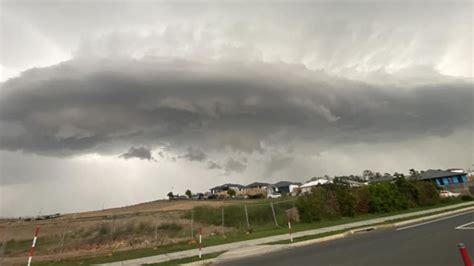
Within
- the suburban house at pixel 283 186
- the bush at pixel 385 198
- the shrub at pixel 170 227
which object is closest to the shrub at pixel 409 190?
the bush at pixel 385 198

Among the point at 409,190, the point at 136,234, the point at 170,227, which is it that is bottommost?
the point at 136,234

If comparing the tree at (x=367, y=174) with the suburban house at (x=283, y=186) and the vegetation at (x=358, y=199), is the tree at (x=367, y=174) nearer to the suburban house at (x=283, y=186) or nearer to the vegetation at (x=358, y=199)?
→ the suburban house at (x=283, y=186)

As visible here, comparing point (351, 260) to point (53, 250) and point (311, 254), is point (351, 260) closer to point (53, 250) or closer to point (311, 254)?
point (311, 254)

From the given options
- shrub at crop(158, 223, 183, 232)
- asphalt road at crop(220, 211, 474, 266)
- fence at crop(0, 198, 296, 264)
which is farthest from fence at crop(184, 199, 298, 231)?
asphalt road at crop(220, 211, 474, 266)

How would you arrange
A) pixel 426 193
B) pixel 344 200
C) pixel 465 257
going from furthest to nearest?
pixel 426 193 < pixel 344 200 < pixel 465 257

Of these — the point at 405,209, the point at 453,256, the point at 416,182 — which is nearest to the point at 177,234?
the point at 453,256

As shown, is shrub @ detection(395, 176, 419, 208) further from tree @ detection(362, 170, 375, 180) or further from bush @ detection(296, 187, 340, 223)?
tree @ detection(362, 170, 375, 180)

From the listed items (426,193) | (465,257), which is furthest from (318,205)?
(465,257)

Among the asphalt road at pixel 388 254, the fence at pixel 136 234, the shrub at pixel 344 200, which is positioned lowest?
the asphalt road at pixel 388 254

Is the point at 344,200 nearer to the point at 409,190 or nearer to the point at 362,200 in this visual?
the point at 362,200

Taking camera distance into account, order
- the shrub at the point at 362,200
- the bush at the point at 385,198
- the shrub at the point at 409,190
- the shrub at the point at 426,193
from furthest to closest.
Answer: the shrub at the point at 426,193, the shrub at the point at 409,190, the bush at the point at 385,198, the shrub at the point at 362,200

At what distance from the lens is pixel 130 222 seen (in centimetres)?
2834

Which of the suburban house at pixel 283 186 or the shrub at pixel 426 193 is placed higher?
the suburban house at pixel 283 186

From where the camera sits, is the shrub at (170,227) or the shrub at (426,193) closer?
the shrub at (170,227)
